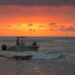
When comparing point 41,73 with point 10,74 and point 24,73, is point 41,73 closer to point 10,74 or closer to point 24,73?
point 24,73

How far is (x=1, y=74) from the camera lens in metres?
18.4

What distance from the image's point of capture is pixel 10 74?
733 inches

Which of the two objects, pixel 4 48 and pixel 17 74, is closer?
pixel 17 74

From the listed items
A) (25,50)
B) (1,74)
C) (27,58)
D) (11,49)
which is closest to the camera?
(1,74)

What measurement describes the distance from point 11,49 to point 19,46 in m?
3.42

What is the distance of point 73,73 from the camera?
1920cm

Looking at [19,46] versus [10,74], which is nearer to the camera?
[10,74]

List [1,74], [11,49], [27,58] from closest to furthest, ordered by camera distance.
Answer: [1,74] < [27,58] < [11,49]

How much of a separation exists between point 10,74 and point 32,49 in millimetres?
28597

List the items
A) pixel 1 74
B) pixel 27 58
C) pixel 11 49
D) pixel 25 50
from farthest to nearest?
pixel 11 49 → pixel 25 50 → pixel 27 58 → pixel 1 74

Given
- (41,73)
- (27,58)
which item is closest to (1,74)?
(41,73)

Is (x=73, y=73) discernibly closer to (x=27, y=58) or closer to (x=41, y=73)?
(x=41, y=73)

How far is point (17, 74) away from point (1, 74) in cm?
139

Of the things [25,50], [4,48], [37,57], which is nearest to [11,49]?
[4,48]
